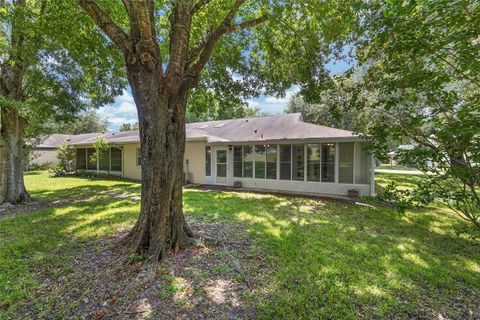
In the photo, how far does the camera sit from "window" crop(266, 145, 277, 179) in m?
11.2

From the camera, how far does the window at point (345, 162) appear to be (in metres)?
9.59

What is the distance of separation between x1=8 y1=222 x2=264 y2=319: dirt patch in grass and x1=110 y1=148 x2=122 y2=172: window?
13368 mm

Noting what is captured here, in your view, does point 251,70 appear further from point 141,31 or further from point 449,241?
point 449,241

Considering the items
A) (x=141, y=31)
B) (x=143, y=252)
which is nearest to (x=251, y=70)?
(x=141, y=31)

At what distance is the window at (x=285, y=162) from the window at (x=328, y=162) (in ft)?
4.99

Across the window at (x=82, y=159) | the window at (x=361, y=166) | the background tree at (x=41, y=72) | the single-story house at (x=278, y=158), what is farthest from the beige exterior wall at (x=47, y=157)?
the window at (x=361, y=166)

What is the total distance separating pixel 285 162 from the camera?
11008 mm

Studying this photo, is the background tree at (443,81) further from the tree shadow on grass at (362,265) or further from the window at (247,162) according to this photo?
the window at (247,162)

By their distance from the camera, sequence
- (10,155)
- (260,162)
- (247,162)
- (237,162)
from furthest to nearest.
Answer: (237,162) → (247,162) → (260,162) → (10,155)

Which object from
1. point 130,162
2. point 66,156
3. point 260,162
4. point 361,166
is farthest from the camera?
point 66,156

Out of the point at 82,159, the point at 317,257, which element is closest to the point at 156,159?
the point at 317,257

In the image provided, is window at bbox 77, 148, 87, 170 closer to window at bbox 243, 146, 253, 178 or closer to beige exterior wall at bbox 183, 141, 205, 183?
beige exterior wall at bbox 183, 141, 205, 183

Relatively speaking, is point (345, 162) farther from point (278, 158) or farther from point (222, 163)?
point (222, 163)

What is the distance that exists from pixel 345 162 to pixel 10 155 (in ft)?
40.3
